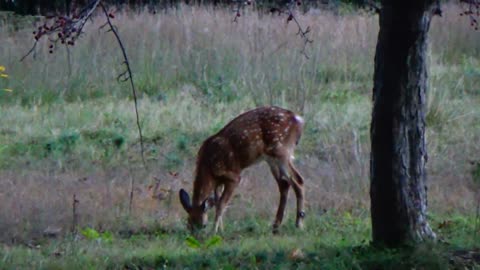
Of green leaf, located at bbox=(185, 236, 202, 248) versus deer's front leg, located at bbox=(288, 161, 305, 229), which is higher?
green leaf, located at bbox=(185, 236, 202, 248)

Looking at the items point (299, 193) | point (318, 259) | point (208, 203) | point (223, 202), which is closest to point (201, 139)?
point (208, 203)

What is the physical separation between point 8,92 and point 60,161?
4.29m

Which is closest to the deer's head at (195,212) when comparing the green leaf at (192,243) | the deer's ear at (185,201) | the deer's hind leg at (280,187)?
the deer's ear at (185,201)

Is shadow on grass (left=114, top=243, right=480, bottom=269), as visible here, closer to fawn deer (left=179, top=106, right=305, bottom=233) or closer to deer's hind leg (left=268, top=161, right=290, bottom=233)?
deer's hind leg (left=268, top=161, right=290, bottom=233)

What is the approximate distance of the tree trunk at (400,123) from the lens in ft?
25.5

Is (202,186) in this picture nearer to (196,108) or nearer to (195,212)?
(195,212)

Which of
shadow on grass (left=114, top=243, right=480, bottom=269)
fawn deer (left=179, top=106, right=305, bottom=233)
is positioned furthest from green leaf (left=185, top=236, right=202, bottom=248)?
fawn deer (left=179, top=106, right=305, bottom=233)

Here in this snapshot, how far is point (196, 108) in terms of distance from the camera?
→ 51.8ft

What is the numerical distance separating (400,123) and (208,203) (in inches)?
140

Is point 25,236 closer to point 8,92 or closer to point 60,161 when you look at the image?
point 60,161

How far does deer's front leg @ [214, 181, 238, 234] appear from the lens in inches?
408

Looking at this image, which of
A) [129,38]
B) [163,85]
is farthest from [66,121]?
[129,38]

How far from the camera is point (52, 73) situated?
1770cm

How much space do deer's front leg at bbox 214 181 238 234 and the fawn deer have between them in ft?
0.03
